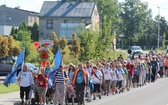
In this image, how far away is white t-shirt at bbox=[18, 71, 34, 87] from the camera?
21438 millimetres

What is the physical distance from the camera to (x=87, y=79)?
74.6 ft

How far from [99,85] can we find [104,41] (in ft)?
68.5

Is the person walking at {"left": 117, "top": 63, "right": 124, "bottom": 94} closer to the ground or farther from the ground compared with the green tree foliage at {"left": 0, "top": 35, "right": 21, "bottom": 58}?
closer to the ground

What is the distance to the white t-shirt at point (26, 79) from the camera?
21.4 metres

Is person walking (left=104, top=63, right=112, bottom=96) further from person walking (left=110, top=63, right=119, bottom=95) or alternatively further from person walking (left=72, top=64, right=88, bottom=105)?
person walking (left=72, top=64, right=88, bottom=105)

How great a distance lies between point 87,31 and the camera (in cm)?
4572

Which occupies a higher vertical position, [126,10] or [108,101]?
[126,10]

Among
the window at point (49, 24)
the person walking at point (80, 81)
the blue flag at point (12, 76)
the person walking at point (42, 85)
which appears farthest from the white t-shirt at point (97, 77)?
the window at point (49, 24)

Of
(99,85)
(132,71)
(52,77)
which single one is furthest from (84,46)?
(52,77)

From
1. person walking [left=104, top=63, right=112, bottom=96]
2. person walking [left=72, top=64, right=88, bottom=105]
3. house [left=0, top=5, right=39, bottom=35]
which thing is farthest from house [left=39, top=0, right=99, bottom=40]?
person walking [left=72, top=64, right=88, bottom=105]

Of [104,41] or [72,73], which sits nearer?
[72,73]

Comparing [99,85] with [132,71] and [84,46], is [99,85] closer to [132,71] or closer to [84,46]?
[132,71]

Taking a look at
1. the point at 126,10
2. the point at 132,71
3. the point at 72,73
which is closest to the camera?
the point at 72,73

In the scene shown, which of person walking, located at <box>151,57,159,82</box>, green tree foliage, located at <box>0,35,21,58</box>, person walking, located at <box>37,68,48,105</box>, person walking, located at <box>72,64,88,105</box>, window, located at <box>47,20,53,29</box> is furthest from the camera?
window, located at <box>47,20,53,29</box>
